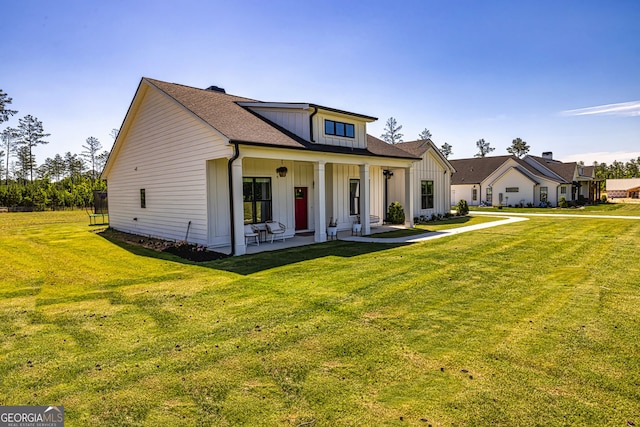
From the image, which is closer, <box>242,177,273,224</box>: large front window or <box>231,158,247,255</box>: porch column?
<box>231,158,247,255</box>: porch column

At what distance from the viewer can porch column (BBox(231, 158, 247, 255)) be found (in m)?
10.1

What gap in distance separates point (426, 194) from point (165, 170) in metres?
14.5

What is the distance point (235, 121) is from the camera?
39.5ft

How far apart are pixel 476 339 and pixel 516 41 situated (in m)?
16.0

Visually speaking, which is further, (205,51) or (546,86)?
(546,86)

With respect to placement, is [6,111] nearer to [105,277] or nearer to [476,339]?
[105,277]

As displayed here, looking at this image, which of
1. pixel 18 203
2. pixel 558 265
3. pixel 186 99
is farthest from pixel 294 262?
pixel 18 203

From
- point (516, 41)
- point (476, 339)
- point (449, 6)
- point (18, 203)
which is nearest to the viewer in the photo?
point (476, 339)

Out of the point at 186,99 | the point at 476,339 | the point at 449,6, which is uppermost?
the point at 449,6

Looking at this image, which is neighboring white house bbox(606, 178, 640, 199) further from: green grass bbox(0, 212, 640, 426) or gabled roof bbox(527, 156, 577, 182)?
green grass bbox(0, 212, 640, 426)

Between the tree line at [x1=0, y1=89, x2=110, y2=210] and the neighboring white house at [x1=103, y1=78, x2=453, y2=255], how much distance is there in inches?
856

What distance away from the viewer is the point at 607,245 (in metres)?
11.4

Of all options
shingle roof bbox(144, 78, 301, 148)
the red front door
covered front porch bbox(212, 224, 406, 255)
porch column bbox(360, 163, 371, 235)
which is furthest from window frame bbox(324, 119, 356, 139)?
covered front porch bbox(212, 224, 406, 255)

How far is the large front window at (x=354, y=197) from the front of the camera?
16.8m
